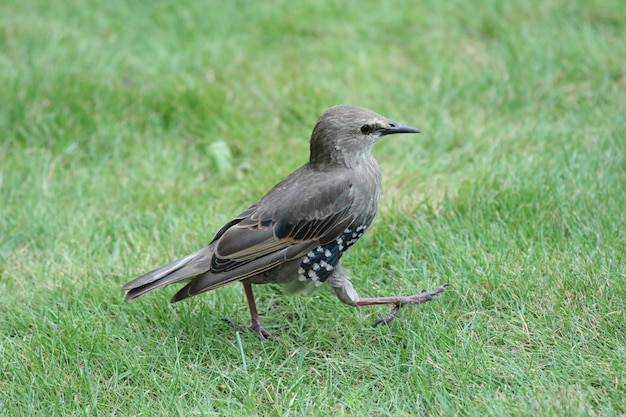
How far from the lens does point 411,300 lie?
177 inches

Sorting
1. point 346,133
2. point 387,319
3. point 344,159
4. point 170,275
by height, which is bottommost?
point 387,319

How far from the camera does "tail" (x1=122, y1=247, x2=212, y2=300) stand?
4355 millimetres

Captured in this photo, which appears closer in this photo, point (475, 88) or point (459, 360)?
point (459, 360)

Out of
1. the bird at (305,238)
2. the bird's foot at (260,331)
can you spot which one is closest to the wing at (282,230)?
the bird at (305,238)

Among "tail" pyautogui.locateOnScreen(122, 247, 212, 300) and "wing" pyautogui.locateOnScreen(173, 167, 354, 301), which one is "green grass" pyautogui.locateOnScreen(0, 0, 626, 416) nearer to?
"tail" pyautogui.locateOnScreen(122, 247, 212, 300)

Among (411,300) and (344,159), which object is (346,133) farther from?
(411,300)

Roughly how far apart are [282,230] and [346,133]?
2.23 ft

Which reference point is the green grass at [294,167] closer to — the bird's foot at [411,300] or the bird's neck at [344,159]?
the bird's foot at [411,300]

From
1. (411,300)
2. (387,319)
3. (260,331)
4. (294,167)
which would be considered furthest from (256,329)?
(294,167)

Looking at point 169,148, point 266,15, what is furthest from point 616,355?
point 266,15

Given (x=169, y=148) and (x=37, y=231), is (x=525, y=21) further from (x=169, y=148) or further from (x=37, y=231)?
(x=37, y=231)

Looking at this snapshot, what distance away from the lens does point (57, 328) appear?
4.46m

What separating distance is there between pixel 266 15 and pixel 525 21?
254 centimetres

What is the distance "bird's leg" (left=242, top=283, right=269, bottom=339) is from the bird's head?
85 cm
